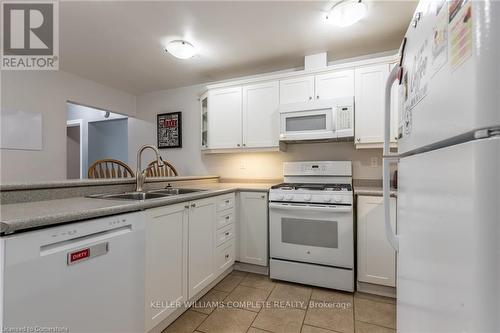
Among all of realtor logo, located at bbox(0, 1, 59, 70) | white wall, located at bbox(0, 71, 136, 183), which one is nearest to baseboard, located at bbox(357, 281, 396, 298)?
realtor logo, located at bbox(0, 1, 59, 70)

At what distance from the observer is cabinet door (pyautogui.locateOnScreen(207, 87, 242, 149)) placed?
9.60 feet

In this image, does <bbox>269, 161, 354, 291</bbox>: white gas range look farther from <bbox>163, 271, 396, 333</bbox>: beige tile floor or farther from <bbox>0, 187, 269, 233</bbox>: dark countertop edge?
<bbox>0, 187, 269, 233</bbox>: dark countertop edge

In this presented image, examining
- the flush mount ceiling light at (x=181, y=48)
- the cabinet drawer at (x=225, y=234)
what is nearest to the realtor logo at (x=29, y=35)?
the flush mount ceiling light at (x=181, y=48)

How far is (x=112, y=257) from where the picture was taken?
1.19 meters

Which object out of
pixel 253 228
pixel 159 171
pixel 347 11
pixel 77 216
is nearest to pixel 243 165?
pixel 253 228

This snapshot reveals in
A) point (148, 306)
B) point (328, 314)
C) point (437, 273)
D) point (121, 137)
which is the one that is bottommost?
point (328, 314)

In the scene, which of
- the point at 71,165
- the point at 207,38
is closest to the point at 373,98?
the point at 207,38

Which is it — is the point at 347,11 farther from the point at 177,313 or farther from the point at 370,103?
the point at 177,313

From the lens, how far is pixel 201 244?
193cm

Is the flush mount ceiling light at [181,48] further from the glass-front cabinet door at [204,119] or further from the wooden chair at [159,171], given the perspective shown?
the wooden chair at [159,171]

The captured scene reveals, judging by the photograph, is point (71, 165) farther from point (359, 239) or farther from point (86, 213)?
point (359, 239)

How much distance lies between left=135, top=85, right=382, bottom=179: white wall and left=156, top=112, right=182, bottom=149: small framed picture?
79 millimetres

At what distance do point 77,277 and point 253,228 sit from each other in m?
1.66

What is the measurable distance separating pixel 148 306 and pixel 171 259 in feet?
0.95
